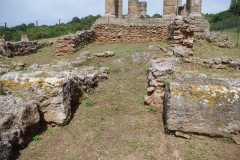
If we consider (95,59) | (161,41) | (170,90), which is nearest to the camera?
(170,90)

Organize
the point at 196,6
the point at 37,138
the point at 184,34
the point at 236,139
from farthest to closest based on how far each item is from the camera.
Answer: the point at 196,6
the point at 184,34
the point at 37,138
the point at 236,139

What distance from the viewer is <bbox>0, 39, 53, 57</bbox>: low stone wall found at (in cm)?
978

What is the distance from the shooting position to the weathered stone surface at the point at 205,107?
3531mm

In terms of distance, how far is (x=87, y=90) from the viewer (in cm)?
580

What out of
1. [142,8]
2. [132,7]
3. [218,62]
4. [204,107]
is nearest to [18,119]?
[204,107]

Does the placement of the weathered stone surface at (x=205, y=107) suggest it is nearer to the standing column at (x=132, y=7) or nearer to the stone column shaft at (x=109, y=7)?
the stone column shaft at (x=109, y=7)

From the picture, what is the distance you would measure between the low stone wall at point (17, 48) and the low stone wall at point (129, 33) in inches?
169

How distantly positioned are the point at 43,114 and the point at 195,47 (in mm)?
9035

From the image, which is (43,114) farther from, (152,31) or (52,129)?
(152,31)

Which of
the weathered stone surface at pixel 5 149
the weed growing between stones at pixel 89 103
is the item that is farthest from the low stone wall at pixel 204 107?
the weathered stone surface at pixel 5 149

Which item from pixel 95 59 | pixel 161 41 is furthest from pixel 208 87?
pixel 161 41

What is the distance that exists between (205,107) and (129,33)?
969cm

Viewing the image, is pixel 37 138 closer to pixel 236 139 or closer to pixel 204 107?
pixel 204 107

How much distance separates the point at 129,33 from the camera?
1251cm
